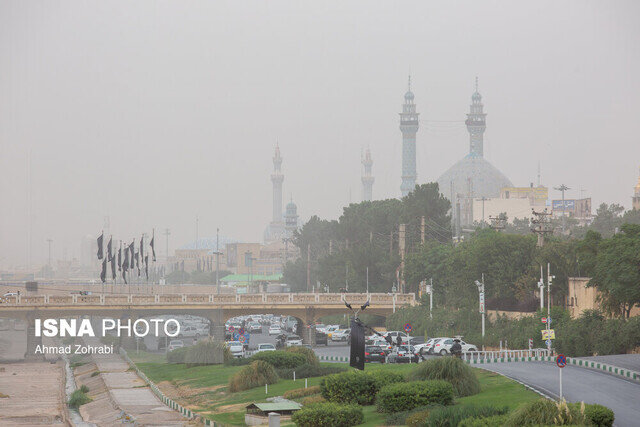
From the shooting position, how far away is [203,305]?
117625mm

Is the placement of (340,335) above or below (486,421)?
below

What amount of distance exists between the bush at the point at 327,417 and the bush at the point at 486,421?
7193 mm

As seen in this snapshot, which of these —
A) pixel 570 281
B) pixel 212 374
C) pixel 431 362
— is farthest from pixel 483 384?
pixel 570 281

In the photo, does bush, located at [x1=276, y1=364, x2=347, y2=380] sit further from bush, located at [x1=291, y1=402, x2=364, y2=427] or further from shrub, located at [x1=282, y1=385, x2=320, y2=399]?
bush, located at [x1=291, y1=402, x2=364, y2=427]

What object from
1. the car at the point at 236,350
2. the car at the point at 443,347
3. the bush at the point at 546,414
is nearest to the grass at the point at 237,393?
the bush at the point at 546,414

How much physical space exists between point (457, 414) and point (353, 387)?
32.7 ft

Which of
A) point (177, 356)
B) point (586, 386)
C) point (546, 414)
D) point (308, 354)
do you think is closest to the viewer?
point (546, 414)

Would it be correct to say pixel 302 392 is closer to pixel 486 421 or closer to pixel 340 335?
pixel 486 421

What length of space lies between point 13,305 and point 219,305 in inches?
920

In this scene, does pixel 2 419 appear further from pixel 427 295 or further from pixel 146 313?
pixel 427 295

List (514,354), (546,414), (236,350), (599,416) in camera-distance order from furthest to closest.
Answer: (236,350) < (514,354) < (599,416) < (546,414)

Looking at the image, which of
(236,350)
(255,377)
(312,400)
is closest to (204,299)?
(236,350)

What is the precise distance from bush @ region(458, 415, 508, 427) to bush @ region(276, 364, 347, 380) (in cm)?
2530

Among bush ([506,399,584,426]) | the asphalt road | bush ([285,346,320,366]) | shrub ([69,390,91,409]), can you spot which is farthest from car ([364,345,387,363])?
bush ([506,399,584,426])
